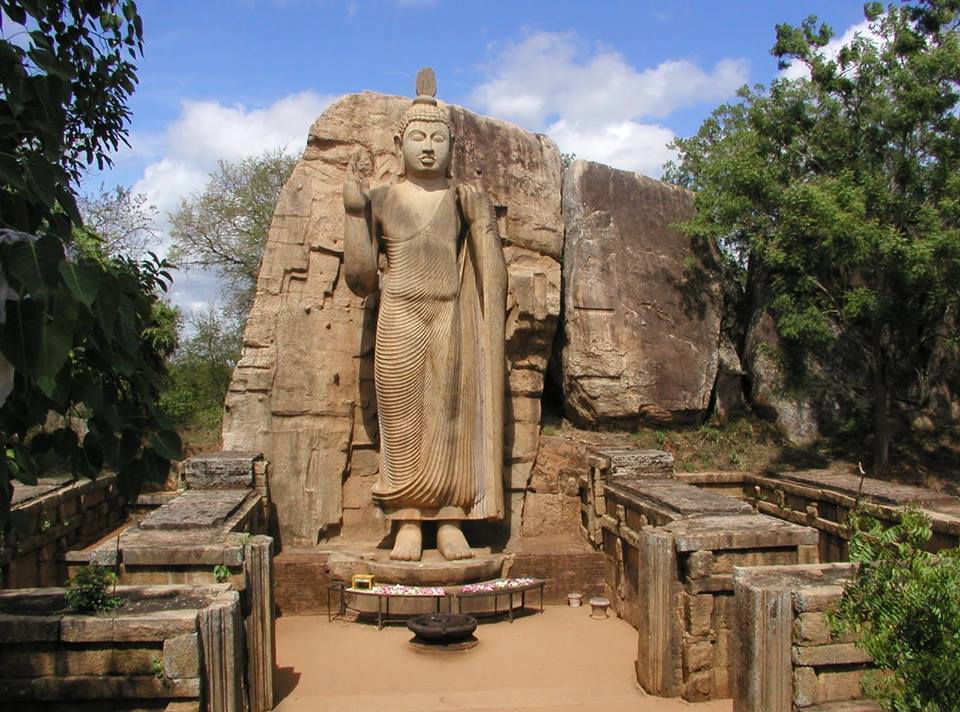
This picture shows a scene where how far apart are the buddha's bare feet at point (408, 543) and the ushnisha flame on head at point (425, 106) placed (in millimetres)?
3499

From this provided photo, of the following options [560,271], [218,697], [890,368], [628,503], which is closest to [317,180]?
[560,271]

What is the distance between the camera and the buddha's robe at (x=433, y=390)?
8.20m

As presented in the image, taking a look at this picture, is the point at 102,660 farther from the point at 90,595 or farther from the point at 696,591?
the point at 696,591

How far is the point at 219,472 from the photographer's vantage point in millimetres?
8180

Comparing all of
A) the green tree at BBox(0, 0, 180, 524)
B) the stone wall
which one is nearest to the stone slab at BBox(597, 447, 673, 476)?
the stone wall

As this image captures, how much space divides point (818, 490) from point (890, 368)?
2.84 meters

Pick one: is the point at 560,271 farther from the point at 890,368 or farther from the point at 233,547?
the point at 233,547

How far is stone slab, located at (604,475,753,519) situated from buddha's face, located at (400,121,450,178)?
326 centimetres

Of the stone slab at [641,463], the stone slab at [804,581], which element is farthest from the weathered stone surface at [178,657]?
the stone slab at [641,463]

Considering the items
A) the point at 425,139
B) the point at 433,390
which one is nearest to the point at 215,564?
the point at 433,390

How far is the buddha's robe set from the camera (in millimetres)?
8203

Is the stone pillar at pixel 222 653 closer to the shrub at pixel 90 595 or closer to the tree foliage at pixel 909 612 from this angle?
the shrub at pixel 90 595

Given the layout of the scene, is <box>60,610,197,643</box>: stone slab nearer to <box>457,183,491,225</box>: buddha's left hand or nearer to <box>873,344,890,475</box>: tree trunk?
<box>457,183,491,225</box>: buddha's left hand

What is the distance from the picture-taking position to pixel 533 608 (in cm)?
811
